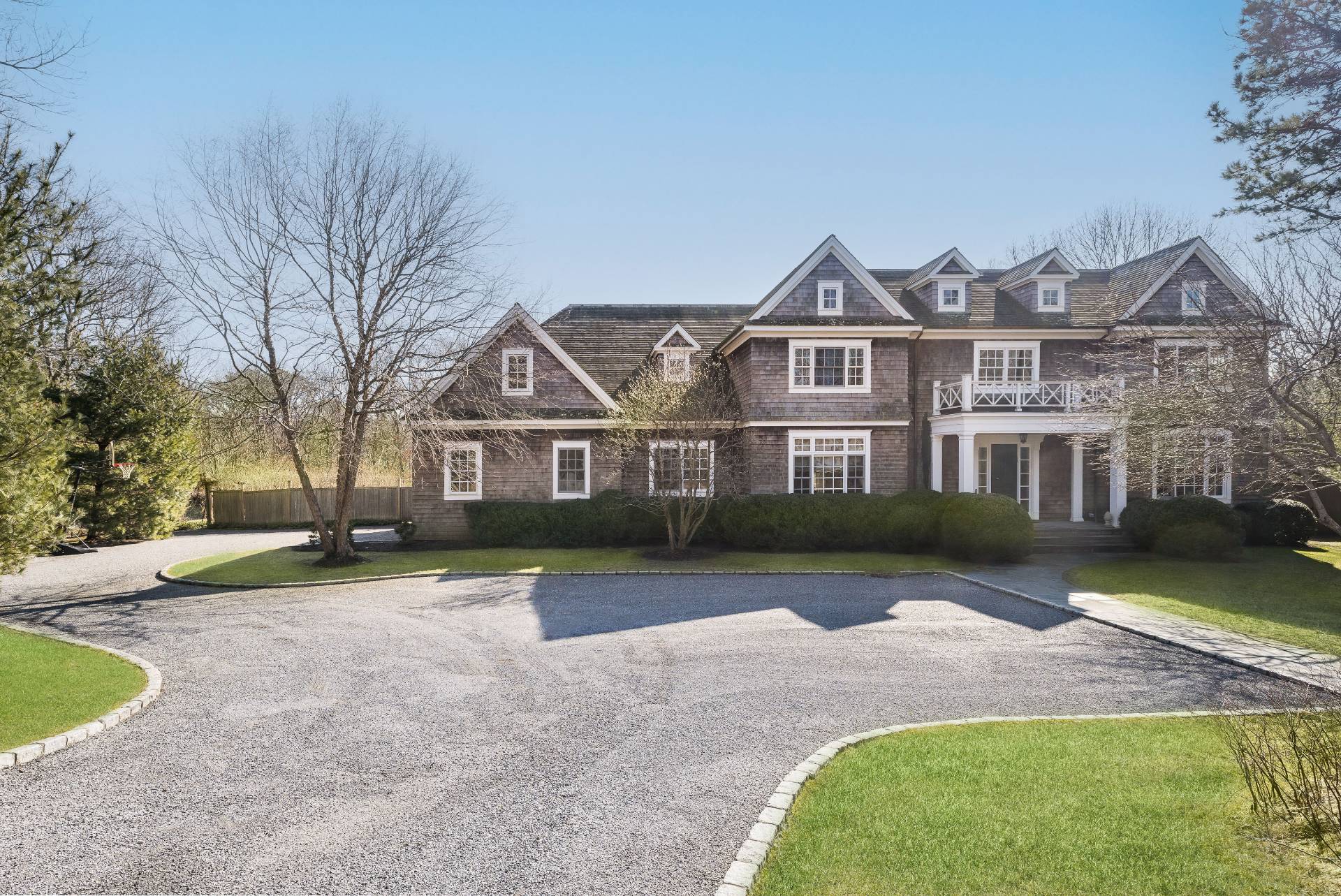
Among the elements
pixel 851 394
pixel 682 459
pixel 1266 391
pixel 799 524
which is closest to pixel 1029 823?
pixel 1266 391

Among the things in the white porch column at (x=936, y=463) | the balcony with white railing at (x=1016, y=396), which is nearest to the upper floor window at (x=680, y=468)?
the white porch column at (x=936, y=463)

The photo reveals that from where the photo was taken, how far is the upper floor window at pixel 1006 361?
24891mm

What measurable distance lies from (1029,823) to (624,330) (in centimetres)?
2553

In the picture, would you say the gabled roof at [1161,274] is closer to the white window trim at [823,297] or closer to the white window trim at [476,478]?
the white window trim at [823,297]

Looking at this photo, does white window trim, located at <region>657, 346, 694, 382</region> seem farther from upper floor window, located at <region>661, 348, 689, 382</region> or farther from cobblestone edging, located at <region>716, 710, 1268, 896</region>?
cobblestone edging, located at <region>716, 710, 1268, 896</region>

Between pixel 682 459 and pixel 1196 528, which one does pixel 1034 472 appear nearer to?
pixel 1196 528

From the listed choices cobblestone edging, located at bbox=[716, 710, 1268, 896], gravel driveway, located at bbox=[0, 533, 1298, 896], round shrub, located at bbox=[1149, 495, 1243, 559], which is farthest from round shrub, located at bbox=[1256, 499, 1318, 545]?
cobblestone edging, located at bbox=[716, 710, 1268, 896]

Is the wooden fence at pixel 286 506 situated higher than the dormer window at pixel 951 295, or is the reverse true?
the dormer window at pixel 951 295

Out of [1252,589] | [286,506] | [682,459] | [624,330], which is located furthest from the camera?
[286,506]

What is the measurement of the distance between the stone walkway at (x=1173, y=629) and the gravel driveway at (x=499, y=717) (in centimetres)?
44

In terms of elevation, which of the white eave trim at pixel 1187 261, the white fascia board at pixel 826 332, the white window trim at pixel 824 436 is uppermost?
the white eave trim at pixel 1187 261

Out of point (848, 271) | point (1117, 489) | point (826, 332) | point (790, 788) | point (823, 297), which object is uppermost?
point (848, 271)

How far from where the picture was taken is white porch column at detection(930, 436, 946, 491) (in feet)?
79.8

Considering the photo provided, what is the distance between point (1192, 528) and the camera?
19766mm
